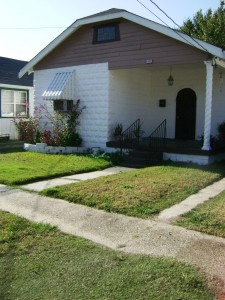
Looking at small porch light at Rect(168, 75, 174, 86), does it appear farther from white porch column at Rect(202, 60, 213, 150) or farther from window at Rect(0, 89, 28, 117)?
window at Rect(0, 89, 28, 117)

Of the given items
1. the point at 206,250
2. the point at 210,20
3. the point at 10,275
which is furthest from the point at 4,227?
the point at 210,20

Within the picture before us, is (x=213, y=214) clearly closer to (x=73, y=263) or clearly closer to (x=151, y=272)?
(x=151, y=272)

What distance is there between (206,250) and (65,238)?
1.94 m

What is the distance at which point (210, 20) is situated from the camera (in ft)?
92.4

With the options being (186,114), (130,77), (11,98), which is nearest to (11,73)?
(11,98)

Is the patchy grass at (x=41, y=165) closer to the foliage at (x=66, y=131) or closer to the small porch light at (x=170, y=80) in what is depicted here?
the foliage at (x=66, y=131)

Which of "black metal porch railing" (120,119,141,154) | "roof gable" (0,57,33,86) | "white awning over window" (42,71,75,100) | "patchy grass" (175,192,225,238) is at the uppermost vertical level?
"roof gable" (0,57,33,86)

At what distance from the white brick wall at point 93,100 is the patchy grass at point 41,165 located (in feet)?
4.43

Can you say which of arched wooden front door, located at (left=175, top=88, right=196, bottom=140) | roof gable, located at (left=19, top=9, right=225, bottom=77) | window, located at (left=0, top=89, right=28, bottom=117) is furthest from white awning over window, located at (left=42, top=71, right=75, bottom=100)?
window, located at (left=0, top=89, right=28, bottom=117)

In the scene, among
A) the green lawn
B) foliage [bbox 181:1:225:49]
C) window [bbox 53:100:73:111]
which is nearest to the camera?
the green lawn

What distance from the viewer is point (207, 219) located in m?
5.80

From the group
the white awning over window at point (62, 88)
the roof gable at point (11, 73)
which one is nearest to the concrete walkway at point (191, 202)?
the white awning over window at point (62, 88)

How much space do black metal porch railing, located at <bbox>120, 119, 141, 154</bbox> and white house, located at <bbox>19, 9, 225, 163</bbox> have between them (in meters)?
0.29

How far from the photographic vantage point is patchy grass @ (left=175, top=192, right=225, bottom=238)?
5.38 m
